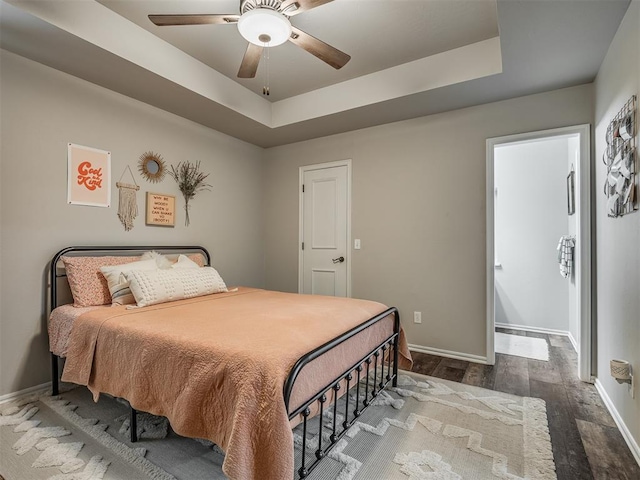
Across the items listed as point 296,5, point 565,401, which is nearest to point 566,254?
point 565,401

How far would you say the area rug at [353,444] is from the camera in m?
1.64

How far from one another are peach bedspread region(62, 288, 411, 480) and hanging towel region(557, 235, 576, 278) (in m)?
2.78

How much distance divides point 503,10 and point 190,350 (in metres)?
2.53

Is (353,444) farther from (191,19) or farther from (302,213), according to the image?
(302,213)

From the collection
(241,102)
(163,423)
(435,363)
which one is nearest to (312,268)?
(435,363)

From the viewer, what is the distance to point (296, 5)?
71.6 inches

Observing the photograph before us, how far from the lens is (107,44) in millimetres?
2336

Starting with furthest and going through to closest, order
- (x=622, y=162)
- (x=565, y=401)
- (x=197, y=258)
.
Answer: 1. (x=197, y=258)
2. (x=565, y=401)
3. (x=622, y=162)

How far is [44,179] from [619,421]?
427cm

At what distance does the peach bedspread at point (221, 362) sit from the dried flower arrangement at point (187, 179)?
5.18 feet

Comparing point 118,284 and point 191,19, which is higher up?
point 191,19

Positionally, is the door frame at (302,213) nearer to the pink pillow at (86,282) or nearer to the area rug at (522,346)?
the area rug at (522,346)

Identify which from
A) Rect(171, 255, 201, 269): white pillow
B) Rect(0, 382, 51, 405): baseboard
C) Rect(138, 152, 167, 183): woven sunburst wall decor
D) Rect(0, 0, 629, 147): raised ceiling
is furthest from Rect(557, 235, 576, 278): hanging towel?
Rect(0, 382, 51, 405): baseboard

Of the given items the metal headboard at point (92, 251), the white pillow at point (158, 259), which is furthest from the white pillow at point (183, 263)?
the metal headboard at point (92, 251)
